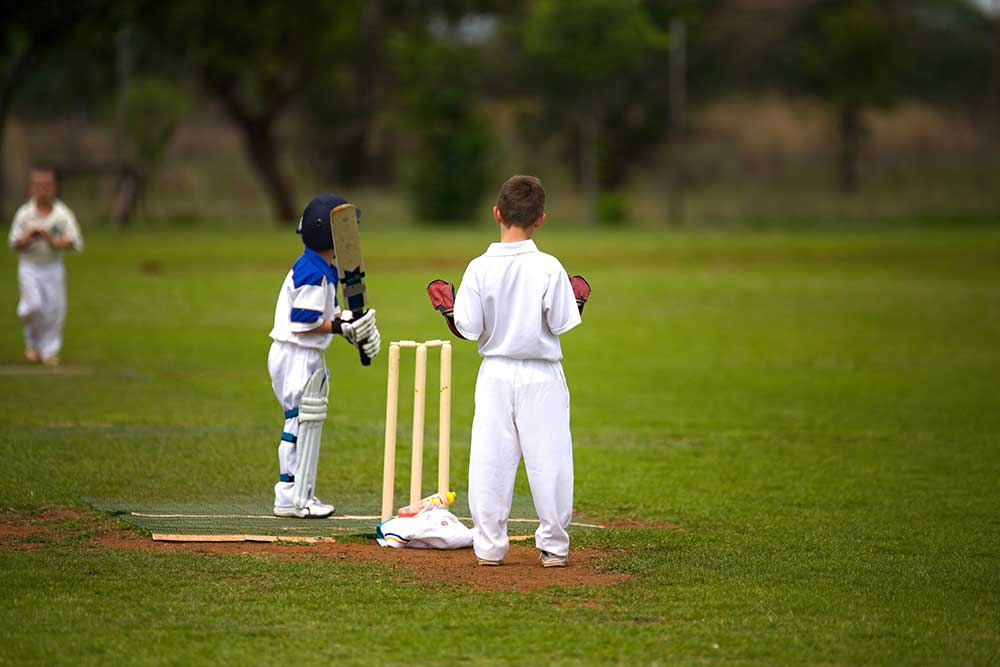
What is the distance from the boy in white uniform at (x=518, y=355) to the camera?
677 centimetres

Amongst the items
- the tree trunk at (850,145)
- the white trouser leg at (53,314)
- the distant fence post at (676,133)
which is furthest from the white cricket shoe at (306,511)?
the tree trunk at (850,145)

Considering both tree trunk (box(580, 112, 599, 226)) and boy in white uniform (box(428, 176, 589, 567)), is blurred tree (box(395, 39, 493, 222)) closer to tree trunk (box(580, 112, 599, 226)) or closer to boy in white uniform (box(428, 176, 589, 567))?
tree trunk (box(580, 112, 599, 226))

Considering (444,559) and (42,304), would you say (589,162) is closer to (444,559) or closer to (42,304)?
(42,304)

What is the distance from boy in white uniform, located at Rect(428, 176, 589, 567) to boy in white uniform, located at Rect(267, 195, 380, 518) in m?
1.27

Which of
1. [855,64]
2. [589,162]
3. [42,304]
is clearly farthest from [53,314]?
[855,64]

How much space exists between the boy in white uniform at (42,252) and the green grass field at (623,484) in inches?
24.7

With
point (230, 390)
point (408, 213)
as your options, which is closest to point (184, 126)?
point (408, 213)

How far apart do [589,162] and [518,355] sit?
→ 165ft

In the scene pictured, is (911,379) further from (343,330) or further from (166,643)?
(166,643)

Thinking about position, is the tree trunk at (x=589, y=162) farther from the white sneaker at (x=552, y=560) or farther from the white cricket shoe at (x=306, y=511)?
the white sneaker at (x=552, y=560)

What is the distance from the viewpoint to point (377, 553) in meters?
7.34

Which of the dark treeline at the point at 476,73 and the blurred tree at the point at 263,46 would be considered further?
the dark treeline at the point at 476,73

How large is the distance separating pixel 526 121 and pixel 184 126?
17.3m

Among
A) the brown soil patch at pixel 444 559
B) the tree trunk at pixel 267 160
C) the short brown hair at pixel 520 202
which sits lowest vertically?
the brown soil patch at pixel 444 559
